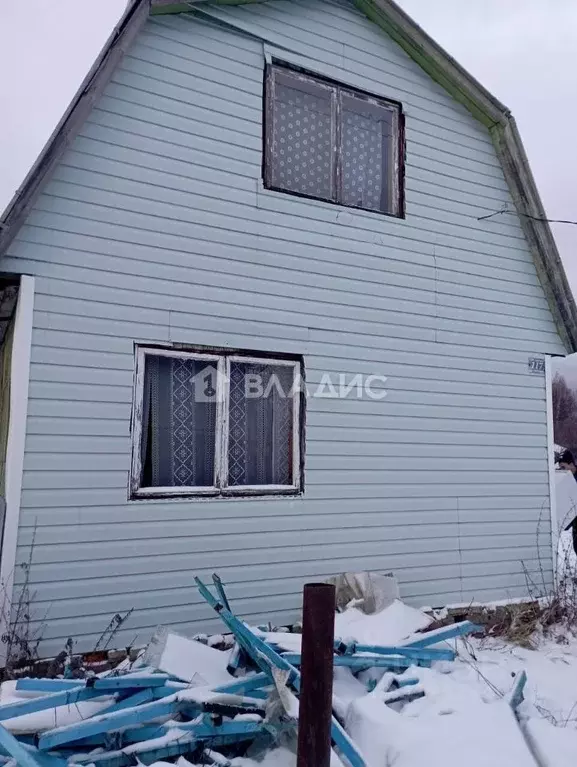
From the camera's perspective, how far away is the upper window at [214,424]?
16.6 feet

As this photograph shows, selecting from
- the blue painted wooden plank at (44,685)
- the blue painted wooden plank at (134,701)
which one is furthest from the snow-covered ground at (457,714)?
the blue painted wooden plank at (44,685)

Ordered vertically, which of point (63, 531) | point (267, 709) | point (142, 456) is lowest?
point (267, 709)

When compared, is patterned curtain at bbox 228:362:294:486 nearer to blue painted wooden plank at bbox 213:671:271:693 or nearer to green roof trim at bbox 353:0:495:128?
blue painted wooden plank at bbox 213:671:271:693

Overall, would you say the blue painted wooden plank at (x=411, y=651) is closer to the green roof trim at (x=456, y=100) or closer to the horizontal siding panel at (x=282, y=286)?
the horizontal siding panel at (x=282, y=286)

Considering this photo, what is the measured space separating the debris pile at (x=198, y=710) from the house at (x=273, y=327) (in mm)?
1005

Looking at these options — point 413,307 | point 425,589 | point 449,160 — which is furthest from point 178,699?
point 449,160

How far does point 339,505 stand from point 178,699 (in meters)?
2.71

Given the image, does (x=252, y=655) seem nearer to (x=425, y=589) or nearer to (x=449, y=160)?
(x=425, y=589)

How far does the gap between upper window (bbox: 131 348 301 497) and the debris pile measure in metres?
1.36

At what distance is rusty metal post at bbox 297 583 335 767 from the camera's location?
2453 millimetres

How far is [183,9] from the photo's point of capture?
539cm

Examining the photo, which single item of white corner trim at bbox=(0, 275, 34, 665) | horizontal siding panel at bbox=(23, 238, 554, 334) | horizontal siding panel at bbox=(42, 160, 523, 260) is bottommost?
white corner trim at bbox=(0, 275, 34, 665)

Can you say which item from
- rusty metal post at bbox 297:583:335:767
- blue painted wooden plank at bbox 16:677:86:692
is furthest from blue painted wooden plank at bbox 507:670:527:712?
blue painted wooden plank at bbox 16:677:86:692

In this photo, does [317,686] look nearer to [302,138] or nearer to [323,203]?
[323,203]
